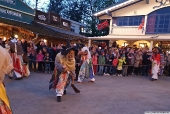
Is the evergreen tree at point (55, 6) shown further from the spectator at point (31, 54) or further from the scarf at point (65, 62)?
the scarf at point (65, 62)

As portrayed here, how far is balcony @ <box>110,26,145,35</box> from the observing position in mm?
18203

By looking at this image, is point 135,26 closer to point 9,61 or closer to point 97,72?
point 97,72

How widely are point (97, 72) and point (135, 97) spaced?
16.7 feet

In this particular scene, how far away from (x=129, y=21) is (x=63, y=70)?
1462cm

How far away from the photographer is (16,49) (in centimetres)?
799

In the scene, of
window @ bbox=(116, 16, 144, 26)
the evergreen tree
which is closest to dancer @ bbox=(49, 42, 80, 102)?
window @ bbox=(116, 16, 144, 26)

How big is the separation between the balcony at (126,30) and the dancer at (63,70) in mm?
13662

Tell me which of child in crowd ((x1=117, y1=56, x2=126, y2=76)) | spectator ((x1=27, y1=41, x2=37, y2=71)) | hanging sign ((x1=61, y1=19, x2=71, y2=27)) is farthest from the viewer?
hanging sign ((x1=61, y1=19, x2=71, y2=27))

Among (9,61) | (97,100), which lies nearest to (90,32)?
(97,100)

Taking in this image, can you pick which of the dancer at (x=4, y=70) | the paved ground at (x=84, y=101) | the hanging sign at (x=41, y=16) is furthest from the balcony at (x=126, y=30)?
the dancer at (x=4, y=70)

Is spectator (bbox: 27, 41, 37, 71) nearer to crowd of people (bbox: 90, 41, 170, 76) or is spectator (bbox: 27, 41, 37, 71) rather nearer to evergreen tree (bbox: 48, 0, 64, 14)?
crowd of people (bbox: 90, 41, 170, 76)

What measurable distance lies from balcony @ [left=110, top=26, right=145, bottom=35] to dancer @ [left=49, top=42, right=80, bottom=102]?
13.7 m

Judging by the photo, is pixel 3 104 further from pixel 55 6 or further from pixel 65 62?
pixel 55 6

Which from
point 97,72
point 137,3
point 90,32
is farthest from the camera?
point 90,32
